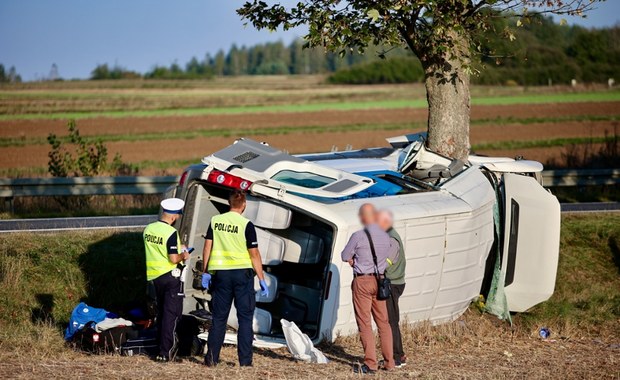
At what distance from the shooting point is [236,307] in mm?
9094

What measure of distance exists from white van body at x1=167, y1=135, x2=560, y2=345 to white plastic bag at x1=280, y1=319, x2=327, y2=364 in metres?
0.43

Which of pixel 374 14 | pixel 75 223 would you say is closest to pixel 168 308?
pixel 374 14

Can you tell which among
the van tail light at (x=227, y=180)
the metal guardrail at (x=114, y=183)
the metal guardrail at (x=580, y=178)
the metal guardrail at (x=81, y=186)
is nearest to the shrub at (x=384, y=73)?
the metal guardrail at (x=580, y=178)

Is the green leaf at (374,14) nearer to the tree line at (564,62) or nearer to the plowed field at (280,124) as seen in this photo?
the plowed field at (280,124)

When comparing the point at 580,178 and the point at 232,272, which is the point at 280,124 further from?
the point at 232,272

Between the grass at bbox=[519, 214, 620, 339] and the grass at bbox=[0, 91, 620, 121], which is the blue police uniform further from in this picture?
the grass at bbox=[0, 91, 620, 121]

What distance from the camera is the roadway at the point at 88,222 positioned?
610 inches

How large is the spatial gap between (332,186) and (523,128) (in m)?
34.4

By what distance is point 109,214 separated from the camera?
60.4 feet

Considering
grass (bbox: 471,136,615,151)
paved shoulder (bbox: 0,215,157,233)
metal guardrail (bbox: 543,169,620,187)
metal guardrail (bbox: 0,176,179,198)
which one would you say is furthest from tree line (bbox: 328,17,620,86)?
paved shoulder (bbox: 0,215,157,233)

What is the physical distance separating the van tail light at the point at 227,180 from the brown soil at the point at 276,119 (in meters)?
32.7

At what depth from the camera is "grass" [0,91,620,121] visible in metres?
55.0

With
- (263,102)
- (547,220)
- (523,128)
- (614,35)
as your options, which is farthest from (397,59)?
(547,220)

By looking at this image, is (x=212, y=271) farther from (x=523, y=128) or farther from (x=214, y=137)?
(x=523, y=128)
